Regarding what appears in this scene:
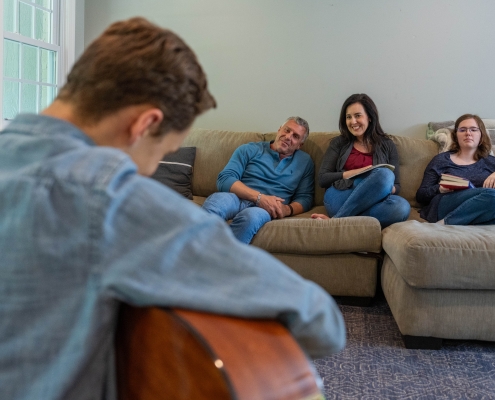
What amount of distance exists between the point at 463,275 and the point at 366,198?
0.90m

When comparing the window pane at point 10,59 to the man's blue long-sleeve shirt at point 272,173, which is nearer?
the man's blue long-sleeve shirt at point 272,173

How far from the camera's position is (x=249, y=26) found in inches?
161

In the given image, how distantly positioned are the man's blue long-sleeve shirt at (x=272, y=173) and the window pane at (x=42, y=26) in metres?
1.82

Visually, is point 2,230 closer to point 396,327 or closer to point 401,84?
point 396,327

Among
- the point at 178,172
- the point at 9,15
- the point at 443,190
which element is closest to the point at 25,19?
the point at 9,15

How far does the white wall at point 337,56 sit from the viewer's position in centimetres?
381

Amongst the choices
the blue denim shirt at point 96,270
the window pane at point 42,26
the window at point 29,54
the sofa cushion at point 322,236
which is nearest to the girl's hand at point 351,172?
the sofa cushion at point 322,236

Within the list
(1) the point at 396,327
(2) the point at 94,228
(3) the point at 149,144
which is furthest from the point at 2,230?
(1) the point at 396,327

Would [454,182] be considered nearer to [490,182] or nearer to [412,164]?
[490,182]

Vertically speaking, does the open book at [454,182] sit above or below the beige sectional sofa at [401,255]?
above

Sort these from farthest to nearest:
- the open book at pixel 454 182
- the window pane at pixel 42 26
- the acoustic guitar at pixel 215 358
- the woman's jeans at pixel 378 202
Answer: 1. the window pane at pixel 42 26
2. the open book at pixel 454 182
3. the woman's jeans at pixel 378 202
4. the acoustic guitar at pixel 215 358

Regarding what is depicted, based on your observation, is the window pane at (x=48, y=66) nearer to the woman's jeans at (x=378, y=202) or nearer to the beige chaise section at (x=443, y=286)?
the woman's jeans at (x=378, y=202)

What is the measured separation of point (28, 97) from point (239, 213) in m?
2.04

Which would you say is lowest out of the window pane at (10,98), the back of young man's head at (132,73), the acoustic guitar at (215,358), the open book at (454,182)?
the open book at (454,182)
